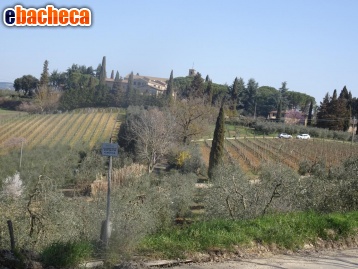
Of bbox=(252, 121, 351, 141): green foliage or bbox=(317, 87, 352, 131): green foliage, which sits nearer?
bbox=(252, 121, 351, 141): green foliage

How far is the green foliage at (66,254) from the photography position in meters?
4.57

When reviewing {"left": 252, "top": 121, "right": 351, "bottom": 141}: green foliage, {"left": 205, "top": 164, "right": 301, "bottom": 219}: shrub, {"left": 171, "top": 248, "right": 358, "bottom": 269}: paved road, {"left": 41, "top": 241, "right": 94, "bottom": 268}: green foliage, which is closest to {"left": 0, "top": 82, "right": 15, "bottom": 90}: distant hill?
{"left": 252, "top": 121, "right": 351, "bottom": 141}: green foliage

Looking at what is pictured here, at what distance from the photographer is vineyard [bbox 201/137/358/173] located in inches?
1293

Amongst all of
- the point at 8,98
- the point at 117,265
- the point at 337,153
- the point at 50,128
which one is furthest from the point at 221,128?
the point at 8,98

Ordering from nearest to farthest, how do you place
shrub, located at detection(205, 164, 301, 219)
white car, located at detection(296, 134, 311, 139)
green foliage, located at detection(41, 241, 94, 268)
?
green foliage, located at detection(41, 241, 94, 268), shrub, located at detection(205, 164, 301, 219), white car, located at detection(296, 134, 311, 139)

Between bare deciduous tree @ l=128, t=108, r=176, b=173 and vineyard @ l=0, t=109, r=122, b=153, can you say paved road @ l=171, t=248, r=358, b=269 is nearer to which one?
bare deciduous tree @ l=128, t=108, r=176, b=173

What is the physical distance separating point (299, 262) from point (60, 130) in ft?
116

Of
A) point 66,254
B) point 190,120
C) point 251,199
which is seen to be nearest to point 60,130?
point 190,120

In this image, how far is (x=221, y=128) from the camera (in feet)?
101

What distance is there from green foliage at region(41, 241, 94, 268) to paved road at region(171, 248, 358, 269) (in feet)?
3.42

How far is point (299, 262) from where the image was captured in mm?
5441

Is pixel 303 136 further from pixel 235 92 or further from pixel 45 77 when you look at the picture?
pixel 45 77

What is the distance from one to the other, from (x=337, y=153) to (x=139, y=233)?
1340 inches

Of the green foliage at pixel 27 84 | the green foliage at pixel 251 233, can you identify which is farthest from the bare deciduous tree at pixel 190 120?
the green foliage at pixel 27 84
